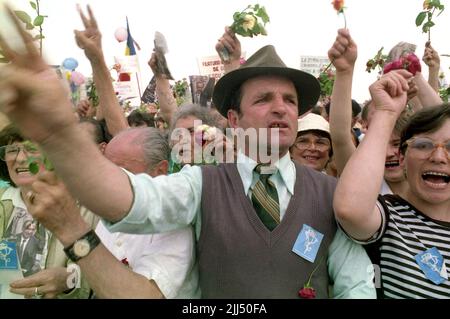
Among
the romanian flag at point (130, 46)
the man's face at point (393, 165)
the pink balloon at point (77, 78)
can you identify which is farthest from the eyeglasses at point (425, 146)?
the romanian flag at point (130, 46)

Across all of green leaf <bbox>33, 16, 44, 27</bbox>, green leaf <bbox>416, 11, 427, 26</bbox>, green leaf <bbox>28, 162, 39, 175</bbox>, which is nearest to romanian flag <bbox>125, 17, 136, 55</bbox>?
green leaf <bbox>416, 11, 427, 26</bbox>

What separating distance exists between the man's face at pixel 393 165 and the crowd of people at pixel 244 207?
0.92 meters

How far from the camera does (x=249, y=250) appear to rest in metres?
1.69

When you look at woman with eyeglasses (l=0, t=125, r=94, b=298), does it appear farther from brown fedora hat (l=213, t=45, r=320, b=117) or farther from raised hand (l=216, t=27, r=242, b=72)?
raised hand (l=216, t=27, r=242, b=72)

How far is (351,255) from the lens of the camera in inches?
71.3

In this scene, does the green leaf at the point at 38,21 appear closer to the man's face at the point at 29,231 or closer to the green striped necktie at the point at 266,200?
the man's face at the point at 29,231

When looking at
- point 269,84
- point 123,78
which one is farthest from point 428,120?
point 123,78

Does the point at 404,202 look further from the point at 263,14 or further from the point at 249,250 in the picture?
the point at 263,14

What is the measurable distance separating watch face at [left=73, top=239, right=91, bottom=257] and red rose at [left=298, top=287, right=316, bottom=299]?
0.79 metres

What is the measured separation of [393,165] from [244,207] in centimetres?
176

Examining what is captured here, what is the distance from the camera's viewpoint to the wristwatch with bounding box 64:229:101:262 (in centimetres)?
146

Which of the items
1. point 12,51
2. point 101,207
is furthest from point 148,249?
point 12,51

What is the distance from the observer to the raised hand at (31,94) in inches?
40.9
